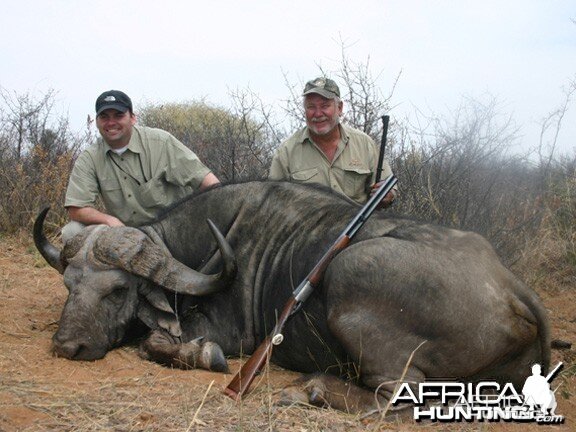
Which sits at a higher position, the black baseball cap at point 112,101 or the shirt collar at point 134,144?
the black baseball cap at point 112,101

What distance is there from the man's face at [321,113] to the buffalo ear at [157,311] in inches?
79.0

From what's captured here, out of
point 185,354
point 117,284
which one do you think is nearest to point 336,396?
point 185,354

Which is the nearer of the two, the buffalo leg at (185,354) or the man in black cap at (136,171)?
the buffalo leg at (185,354)

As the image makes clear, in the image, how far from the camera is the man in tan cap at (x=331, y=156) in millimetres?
5789

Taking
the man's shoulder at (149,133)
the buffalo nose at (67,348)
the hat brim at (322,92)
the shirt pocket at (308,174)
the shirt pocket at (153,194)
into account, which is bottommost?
the buffalo nose at (67,348)

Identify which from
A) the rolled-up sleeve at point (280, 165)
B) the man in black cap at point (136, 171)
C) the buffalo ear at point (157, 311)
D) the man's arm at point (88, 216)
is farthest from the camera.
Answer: the rolled-up sleeve at point (280, 165)

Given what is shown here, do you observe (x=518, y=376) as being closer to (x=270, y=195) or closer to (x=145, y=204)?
(x=270, y=195)

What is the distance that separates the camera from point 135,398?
11.1 ft

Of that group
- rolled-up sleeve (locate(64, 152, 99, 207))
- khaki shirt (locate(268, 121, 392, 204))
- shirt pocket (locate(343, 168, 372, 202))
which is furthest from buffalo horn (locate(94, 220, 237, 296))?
shirt pocket (locate(343, 168, 372, 202))

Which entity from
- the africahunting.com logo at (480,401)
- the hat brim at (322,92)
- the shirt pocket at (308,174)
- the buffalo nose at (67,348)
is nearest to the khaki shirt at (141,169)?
the shirt pocket at (308,174)

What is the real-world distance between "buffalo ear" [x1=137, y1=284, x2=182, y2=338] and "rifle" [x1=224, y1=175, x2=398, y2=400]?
86 cm

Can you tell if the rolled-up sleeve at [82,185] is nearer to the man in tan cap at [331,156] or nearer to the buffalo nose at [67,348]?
the man in tan cap at [331,156]

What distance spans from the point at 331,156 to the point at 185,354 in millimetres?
2397

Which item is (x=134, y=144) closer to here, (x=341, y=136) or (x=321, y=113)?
(x=321, y=113)
